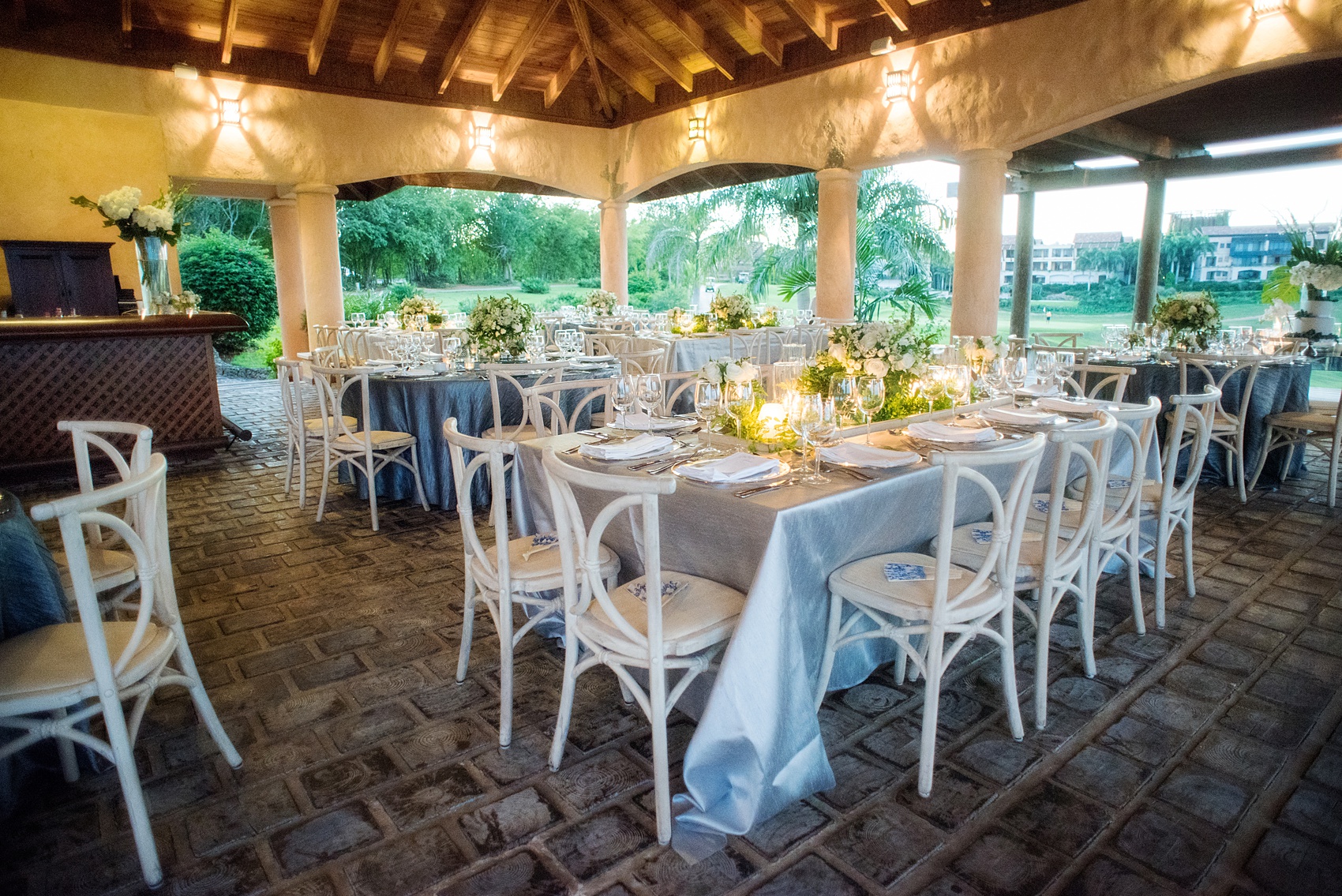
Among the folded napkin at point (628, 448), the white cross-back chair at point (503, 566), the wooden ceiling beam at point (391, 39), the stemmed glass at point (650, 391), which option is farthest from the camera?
the wooden ceiling beam at point (391, 39)

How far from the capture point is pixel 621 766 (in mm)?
2377

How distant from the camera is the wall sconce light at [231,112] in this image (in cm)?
934

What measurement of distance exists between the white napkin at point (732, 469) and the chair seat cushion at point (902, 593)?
37 cm

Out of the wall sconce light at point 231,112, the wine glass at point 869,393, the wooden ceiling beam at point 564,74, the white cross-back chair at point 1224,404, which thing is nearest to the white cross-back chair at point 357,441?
the wine glass at point 869,393

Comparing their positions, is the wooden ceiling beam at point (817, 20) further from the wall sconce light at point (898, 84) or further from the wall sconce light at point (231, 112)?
the wall sconce light at point (231, 112)

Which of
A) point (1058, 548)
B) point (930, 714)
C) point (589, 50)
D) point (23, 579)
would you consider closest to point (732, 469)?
point (930, 714)

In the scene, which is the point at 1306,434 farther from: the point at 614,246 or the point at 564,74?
the point at 564,74

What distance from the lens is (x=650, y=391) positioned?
3.00m

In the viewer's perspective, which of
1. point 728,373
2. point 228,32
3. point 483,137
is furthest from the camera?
point 483,137

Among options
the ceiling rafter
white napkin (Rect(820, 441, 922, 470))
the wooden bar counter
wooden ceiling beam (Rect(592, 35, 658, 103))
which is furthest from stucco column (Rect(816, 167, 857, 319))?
white napkin (Rect(820, 441, 922, 470))

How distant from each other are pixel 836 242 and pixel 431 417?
6.18m

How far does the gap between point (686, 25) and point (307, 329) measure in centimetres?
625

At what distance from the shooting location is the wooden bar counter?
5.87 metres

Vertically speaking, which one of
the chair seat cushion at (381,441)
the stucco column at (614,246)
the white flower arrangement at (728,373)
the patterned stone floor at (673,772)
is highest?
the stucco column at (614,246)
